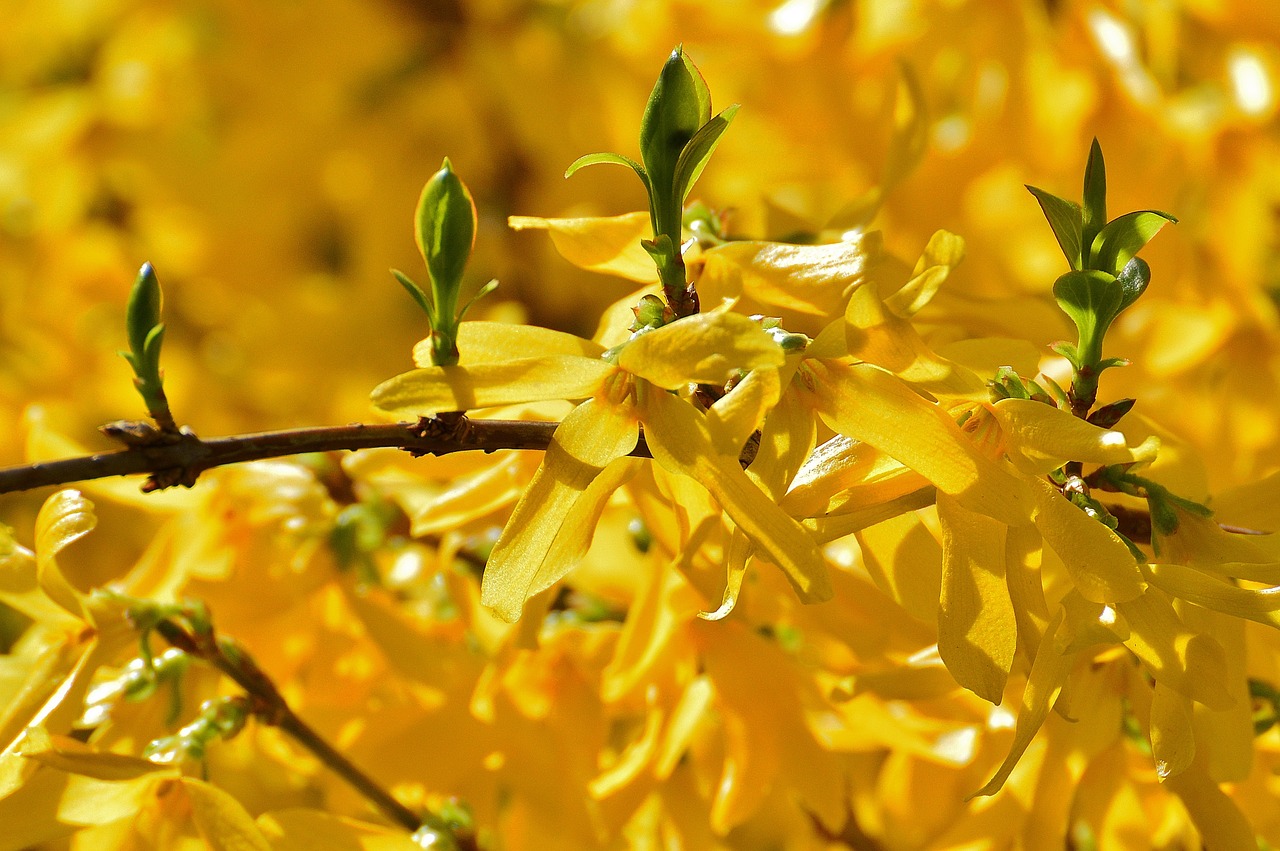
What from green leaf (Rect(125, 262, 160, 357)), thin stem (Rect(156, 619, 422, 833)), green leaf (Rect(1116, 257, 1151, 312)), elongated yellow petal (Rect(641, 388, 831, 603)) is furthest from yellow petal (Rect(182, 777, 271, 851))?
green leaf (Rect(1116, 257, 1151, 312))

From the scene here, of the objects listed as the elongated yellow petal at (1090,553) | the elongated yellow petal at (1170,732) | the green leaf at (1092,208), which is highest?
the green leaf at (1092,208)

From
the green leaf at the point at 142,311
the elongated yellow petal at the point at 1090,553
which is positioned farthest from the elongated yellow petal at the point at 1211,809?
the green leaf at the point at 142,311

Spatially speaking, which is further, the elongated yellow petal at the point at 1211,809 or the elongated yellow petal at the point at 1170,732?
the elongated yellow petal at the point at 1211,809

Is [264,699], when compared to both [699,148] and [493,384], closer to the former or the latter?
[493,384]

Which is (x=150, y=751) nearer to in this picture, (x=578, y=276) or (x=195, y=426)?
(x=195, y=426)

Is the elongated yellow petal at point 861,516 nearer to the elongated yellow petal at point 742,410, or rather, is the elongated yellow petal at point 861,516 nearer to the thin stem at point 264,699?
the elongated yellow petal at point 742,410

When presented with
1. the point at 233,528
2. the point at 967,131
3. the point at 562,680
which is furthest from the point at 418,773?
the point at 967,131
